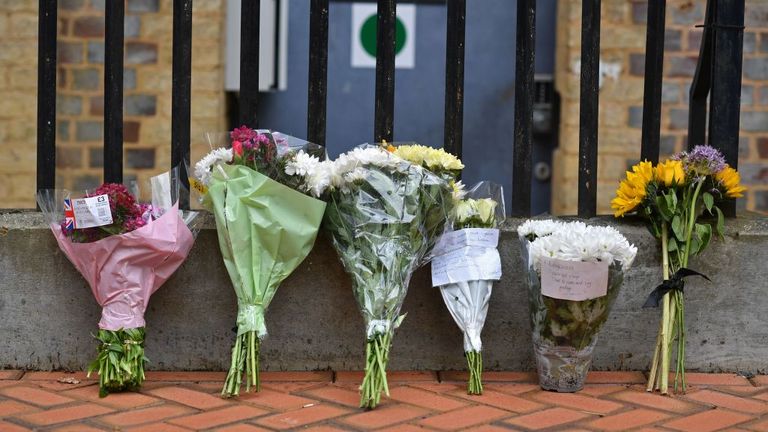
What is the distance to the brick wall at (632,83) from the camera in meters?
6.52

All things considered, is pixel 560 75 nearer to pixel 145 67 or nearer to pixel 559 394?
pixel 145 67

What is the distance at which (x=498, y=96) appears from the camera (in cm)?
687

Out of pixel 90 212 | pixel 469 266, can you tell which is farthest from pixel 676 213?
pixel 90 212

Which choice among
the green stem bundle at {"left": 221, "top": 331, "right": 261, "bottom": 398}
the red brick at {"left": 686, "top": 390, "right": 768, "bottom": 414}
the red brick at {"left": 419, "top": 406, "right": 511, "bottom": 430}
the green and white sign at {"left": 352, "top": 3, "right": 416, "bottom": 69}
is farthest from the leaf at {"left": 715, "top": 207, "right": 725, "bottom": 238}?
the green and white sign at {"left": 352, "top": 3, "right": 416, "bottom": 69}

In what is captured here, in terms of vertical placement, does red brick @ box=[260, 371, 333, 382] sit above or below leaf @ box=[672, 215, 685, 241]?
below

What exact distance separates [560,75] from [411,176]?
3173 mm

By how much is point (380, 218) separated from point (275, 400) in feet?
2.10

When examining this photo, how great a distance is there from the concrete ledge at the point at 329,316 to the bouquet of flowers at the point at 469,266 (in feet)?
0.46

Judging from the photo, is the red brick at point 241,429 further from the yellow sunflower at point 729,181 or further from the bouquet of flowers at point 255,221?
the yellow sunflower at point 729,181

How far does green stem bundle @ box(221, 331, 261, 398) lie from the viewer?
3637mm

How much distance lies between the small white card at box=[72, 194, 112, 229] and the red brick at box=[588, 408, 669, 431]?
5.16 feet

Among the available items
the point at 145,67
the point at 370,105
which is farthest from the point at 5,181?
the point at 370,105

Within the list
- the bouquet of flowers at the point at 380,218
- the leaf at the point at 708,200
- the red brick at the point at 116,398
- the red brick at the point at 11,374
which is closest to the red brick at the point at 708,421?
the leaf at the point at 708,200

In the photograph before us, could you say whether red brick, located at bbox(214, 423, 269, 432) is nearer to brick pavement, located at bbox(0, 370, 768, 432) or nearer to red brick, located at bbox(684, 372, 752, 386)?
brick pavement, located at bbox(0, 370, 768, 432)
